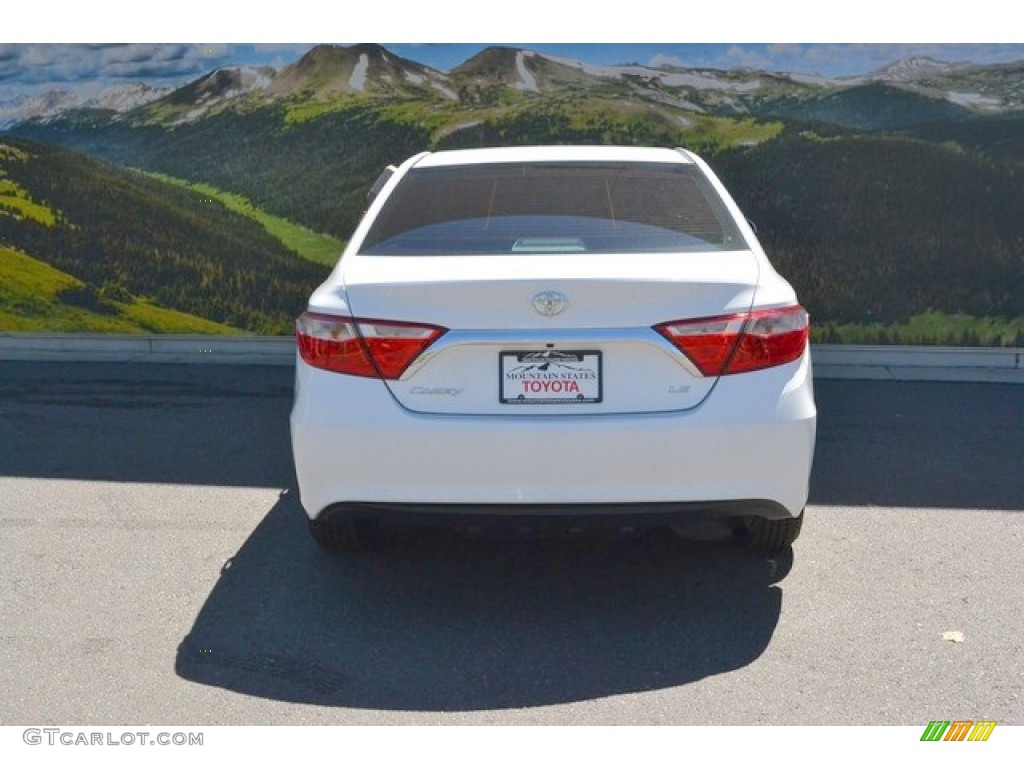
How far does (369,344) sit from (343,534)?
3.51ft

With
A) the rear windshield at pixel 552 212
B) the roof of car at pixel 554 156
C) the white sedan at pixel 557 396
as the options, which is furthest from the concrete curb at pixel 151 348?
the white sedan at pixel 557 396

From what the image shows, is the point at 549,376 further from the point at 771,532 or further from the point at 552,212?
the point at 771,532

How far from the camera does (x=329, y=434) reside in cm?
434

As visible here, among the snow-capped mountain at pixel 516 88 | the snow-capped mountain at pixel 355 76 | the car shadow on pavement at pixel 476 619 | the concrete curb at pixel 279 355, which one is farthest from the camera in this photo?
the snow-capped mountain at pixel 355 76

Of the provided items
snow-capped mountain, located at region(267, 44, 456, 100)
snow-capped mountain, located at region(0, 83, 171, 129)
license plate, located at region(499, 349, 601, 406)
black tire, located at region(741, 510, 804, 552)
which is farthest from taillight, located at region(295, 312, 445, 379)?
snow-capped mountain, located at region(0, 83, 171, 129)

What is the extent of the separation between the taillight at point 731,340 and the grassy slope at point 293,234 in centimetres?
644

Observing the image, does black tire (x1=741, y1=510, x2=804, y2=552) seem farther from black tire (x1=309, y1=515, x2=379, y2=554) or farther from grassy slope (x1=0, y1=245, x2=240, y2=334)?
grassy slope (x1=0, y1=245, x2=240, y2=334)

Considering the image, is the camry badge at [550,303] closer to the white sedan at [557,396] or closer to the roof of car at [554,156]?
the white sedan at [557,396]

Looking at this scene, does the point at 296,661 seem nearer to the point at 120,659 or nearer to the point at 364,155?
the point at 120,659

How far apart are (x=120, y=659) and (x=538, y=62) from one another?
6.83 metres

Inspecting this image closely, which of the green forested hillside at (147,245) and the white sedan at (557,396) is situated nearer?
the white sedan at (557,396)

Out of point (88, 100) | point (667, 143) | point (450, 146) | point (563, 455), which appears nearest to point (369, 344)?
point (563, 455)

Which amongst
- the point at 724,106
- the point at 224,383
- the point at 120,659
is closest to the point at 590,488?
the point at 120,659

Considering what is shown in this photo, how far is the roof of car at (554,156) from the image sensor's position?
5.63m
